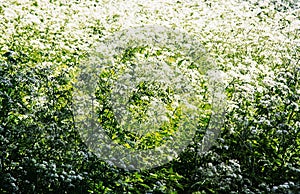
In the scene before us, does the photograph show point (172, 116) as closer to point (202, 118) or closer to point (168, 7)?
point (202, 118)

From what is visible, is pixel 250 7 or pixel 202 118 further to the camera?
pixel 250 7

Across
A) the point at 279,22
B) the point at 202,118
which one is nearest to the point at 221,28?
the point at 279,22

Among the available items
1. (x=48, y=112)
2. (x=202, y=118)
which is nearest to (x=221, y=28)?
(x=202, y=118)

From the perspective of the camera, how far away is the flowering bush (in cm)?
311

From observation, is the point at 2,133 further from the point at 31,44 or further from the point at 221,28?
the point at 221,28

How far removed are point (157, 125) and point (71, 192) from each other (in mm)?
1377

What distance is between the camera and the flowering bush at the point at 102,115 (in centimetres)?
311

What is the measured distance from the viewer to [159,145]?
377cm

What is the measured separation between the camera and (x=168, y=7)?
870cm

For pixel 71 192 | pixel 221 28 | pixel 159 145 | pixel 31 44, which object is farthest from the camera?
pixel 221 28

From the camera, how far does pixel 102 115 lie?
→ 13.6 ft

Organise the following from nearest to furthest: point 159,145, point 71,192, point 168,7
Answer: point 71,192
point 159,145
point 168,7

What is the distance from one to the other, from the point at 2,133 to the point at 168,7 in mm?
6248

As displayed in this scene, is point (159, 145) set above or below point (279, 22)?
below
